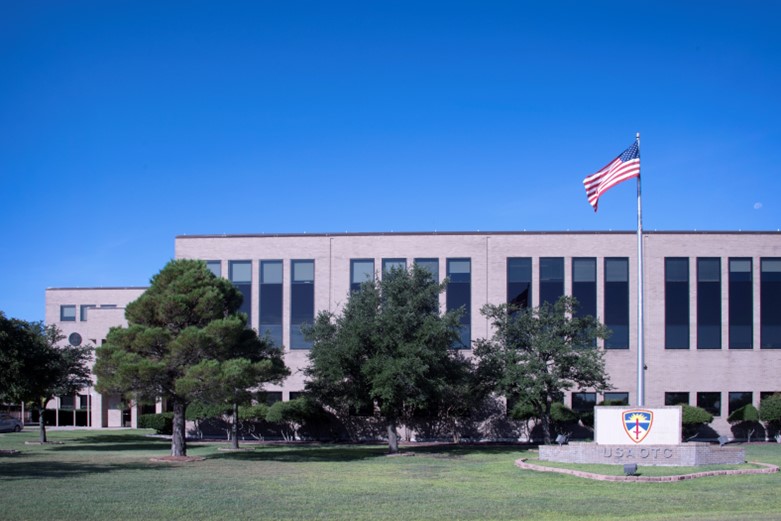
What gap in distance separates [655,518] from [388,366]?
19.7 m

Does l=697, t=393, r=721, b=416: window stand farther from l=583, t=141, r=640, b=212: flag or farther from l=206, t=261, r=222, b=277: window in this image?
l=206, t=261, r=222, b=277: window

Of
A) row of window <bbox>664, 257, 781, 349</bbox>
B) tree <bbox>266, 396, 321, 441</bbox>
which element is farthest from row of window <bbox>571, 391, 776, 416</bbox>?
tree <bbox>266, 396, 321, 441</bbox>

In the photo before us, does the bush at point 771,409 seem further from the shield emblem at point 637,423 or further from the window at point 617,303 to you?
the shield emblem at point 637,423

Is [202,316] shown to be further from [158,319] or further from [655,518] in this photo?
[655,518]

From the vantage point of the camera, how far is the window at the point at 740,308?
49.3 m

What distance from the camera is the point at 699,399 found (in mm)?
49125

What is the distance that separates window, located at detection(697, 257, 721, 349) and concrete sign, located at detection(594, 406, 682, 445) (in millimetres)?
19654

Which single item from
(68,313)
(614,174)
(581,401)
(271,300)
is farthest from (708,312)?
(68,313)

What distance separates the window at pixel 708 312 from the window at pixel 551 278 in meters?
8.48

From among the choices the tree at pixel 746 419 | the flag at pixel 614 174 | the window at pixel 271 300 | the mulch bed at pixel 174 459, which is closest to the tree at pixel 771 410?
the tree at pixel 746 419

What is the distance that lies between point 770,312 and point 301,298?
29.2m

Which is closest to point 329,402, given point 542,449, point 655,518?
point 542,449

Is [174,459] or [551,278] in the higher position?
[551,278]

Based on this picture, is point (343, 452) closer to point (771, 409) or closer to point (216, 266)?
point (216, 266)
